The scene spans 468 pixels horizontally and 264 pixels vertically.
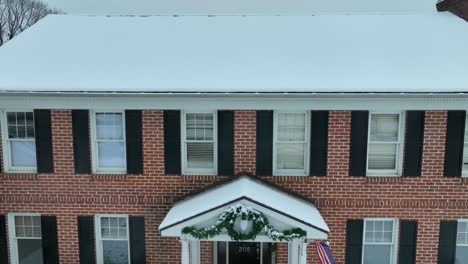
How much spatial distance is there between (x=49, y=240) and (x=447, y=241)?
29.1 feet

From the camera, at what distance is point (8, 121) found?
9.30 m

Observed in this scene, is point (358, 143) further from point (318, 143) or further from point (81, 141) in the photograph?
point (81, 141)

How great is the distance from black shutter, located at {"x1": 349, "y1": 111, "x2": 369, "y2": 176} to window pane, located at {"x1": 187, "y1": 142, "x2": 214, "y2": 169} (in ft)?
9.95

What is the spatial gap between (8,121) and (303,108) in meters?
6.37

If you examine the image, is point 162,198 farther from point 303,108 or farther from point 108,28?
point 108,28

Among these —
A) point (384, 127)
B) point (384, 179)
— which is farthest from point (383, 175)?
point (384, 127)

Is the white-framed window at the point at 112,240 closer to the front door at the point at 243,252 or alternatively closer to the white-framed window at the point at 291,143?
Answer: the front door at the point at 243,252

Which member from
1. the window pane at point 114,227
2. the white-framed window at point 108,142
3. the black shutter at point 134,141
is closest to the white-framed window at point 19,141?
the white-framed window at point 108,142

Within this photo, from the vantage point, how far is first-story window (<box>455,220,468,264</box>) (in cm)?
941

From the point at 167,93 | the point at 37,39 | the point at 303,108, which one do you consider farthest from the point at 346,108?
the point at 37,39

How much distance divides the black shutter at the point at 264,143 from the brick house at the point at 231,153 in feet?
0.10

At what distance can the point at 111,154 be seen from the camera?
941 centimetres

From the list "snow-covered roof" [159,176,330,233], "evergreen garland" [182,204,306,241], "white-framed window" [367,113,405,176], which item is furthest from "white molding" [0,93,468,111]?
"evergreen garland" [182,204,306,241]

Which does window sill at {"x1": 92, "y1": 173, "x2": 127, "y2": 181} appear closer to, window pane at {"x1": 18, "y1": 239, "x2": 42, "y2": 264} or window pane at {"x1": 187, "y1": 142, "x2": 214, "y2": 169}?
window pane at {"x1": 187, "y1": 142, "x2": 214, "y2": 169}
